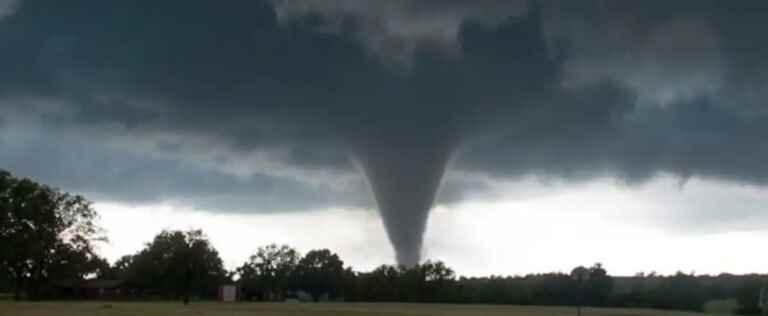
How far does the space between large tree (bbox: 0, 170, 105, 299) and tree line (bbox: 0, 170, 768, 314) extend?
136mm

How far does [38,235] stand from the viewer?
124m

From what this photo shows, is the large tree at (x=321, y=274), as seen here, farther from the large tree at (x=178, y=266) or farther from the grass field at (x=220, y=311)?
the grass field at (x=220, y=311)

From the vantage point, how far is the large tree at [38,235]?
4764 inches

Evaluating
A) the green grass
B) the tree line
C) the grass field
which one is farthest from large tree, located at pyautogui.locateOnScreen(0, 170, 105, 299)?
the green grass

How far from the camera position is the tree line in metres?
118

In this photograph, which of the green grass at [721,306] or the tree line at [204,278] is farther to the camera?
the tree line at [204,278]

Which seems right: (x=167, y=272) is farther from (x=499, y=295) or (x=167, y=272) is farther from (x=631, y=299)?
(x=631, y=299)

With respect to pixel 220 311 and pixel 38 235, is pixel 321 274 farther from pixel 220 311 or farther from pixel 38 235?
pixel 220 311

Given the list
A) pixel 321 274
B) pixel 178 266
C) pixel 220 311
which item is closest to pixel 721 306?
pixel 220 311

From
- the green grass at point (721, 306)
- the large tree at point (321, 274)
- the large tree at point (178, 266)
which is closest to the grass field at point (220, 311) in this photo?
the green grass at point (721, 306)

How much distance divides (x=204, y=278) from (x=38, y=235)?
3316 cm

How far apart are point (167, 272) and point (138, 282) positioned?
13.8m

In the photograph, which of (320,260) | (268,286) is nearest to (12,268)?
(268,286)

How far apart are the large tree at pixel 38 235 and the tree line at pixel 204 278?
5.4 inches
